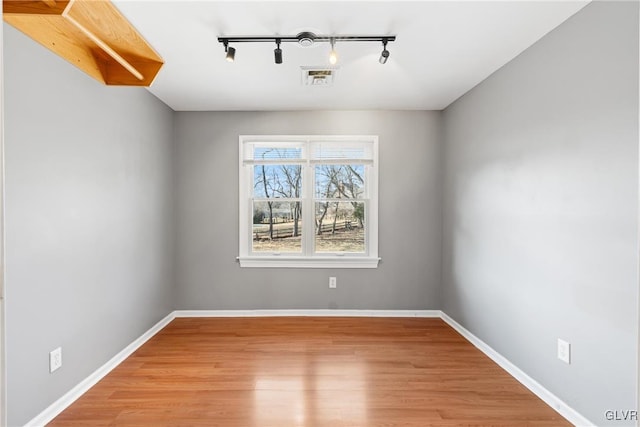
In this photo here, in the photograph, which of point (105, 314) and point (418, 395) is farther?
point (105, 314)

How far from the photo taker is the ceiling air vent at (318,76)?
2.78 m

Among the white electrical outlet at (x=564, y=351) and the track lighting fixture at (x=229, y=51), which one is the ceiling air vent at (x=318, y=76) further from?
the white electrical outlet at (x=564, y=351)

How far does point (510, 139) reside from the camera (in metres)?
2.62

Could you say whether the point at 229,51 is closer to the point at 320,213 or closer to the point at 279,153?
the point at 279,153

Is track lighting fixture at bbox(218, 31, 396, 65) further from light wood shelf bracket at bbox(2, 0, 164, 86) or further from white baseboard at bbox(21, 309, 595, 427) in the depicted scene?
white baseboard at bbox(21, 309, 595, 427)

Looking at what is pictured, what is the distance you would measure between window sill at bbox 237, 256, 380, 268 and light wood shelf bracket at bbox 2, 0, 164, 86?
84.6 inches

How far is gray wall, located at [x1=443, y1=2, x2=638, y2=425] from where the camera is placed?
1.72 m

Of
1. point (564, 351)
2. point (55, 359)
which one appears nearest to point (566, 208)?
point (564, 351)

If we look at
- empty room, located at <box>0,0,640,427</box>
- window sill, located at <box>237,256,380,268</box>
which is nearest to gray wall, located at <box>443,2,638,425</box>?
empty room, located at <box>0,0,640,427</box>

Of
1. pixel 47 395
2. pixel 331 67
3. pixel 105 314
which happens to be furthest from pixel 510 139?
pixel 47 395

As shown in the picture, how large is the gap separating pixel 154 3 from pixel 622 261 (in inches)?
113

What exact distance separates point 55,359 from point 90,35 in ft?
6.30

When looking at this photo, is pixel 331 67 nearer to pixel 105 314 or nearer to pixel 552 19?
pixel 552 19

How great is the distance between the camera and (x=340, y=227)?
402 centimetres
